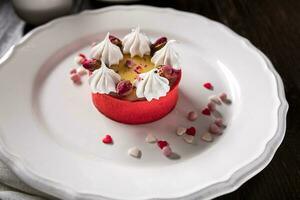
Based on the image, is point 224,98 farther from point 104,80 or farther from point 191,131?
point 104,80

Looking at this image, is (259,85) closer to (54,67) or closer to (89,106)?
(89,106)

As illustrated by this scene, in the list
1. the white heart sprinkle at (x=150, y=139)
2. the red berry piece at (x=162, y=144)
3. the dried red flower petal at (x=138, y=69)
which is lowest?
the red berry piece at (x=162, y=144)

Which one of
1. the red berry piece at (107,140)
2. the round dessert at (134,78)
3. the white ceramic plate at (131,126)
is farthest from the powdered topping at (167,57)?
the red berry piece at (107,140)

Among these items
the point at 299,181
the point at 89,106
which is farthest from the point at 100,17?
the point at 299,181

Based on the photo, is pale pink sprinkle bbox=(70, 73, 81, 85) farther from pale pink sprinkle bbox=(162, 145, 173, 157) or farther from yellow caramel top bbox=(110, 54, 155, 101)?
pale pink sprinkle bbox=(162, 145, 173, 157)

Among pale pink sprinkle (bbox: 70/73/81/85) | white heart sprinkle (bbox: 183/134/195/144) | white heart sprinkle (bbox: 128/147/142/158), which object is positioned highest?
pale pink sprinkle (bbox: 70/73/81/85)

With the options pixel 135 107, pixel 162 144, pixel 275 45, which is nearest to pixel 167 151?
pixel 162 144

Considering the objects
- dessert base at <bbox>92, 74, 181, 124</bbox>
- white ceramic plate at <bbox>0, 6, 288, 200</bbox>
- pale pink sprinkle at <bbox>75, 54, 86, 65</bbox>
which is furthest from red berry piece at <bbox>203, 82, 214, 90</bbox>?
pale pink sprinkle at <bbox>75, 54, 86, 65</bbox>

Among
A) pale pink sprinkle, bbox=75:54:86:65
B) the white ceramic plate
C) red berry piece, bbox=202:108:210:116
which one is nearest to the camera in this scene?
the white ceramic plate

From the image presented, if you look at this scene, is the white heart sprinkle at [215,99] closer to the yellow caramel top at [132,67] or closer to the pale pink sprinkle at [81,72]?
the yellow caramel top at [132,67]
